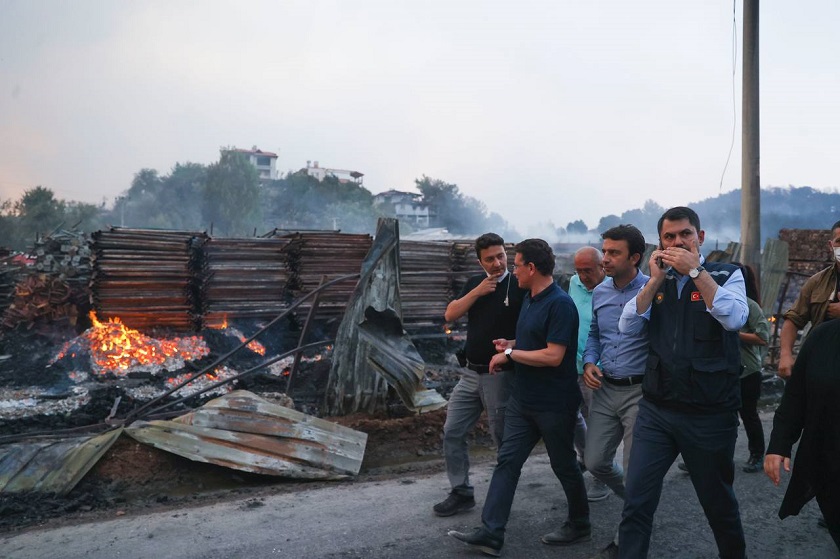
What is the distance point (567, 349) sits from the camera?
4273 millimetres

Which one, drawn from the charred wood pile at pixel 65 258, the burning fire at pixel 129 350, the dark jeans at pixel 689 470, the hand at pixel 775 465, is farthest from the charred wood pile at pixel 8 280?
the hand at pixel 775 465

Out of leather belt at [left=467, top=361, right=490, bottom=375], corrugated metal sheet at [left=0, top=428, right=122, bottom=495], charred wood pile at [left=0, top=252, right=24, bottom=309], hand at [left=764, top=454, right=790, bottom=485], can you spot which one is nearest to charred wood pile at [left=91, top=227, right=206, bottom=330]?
charred wood pile at [left=0, top=252, right=24, bottom=309]

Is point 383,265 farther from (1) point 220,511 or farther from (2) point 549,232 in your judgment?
(2) point 549,232

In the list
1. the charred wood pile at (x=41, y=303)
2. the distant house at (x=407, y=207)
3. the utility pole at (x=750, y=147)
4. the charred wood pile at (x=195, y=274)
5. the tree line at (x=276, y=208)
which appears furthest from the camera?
the distant house at (x=407, y=207)

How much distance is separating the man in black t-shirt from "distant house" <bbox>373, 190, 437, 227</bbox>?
50.6 meters

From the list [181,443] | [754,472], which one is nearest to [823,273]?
[754,472]

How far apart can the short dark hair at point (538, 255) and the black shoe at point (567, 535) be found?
1.76 m

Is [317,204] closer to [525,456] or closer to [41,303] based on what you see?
[41,303]

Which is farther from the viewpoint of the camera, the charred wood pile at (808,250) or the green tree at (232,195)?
the green tree at (232,195)

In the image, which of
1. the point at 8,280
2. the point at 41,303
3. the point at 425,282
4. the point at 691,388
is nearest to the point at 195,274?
the point at 41,303

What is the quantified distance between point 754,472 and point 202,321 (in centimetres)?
964

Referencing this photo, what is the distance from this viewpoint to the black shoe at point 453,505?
194 inches

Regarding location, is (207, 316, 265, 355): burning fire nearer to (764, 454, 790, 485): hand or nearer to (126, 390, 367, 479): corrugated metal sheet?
(126, 390, 367, 479): corrugated metal sheet

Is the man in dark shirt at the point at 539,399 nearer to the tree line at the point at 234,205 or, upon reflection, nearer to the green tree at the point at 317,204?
the tree line at the point at 234,205
